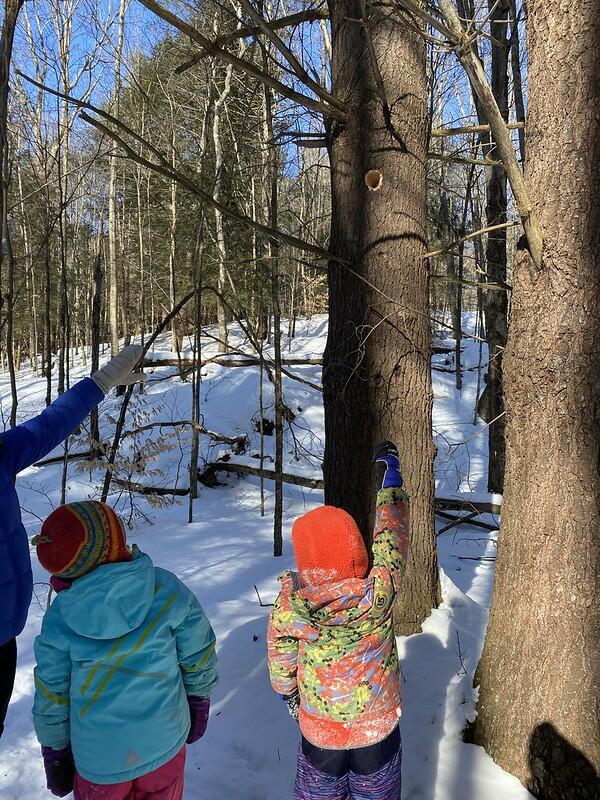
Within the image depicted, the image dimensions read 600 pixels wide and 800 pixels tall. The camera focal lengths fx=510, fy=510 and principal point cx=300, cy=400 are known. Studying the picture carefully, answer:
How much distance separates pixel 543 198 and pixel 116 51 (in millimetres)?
7386

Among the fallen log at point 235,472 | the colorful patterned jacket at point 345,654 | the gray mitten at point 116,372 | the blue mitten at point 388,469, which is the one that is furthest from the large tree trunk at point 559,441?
the fallen log at point 235,472

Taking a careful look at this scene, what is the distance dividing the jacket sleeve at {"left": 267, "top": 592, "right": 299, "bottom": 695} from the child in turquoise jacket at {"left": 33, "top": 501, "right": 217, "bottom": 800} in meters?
0.31

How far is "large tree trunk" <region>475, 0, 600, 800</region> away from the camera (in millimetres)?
1848

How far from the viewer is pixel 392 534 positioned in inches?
70.3

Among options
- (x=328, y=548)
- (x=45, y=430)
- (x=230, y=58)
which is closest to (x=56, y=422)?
(x=45, y=430)

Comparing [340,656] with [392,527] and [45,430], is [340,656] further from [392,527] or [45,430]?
[45,430]

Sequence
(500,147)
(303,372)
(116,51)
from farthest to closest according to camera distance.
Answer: (303,372) < (116,51) < (500,147)

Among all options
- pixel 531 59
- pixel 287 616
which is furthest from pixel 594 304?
pixel 287 616

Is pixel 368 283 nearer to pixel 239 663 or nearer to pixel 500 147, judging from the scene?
pixel 500 147

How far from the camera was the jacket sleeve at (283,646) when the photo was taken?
5.47ft

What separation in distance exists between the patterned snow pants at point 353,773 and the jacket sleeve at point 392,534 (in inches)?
21.3

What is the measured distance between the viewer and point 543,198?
1.94 m

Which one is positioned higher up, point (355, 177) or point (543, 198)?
point (355, 177)

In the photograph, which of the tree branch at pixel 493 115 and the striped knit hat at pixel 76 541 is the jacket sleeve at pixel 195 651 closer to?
the striped knit hat at pixel 76 541
